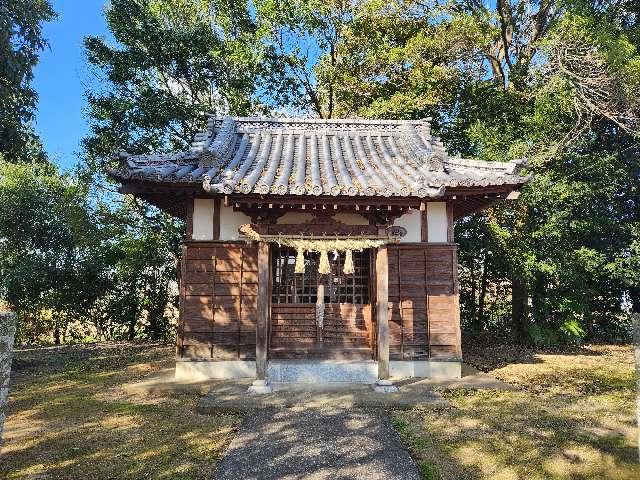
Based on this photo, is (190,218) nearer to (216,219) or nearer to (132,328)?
(216,219)

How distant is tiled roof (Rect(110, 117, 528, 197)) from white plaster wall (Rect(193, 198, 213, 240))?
0.74 m

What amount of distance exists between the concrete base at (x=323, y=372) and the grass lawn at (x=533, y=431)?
1.54 m

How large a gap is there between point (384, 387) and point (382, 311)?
1.34 meters

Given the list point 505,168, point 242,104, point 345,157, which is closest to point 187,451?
point 345,157

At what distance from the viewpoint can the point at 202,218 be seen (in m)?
8.91

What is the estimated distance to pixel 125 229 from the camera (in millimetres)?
14922

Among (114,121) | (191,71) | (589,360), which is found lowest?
(589,360)

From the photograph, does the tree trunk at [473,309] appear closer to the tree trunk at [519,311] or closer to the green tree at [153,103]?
the tree trunk at [519,311]

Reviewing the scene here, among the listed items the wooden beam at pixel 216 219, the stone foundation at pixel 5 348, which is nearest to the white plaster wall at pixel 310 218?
the wooden beam at pixel 216 219

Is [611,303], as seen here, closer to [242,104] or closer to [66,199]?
[242,104]

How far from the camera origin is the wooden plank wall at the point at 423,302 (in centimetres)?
889

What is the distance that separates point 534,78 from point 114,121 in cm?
1455

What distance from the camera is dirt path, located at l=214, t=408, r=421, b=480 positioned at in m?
4.36

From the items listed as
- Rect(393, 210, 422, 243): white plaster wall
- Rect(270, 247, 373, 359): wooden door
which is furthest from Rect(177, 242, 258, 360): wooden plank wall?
Rect(393, 210, 422, 243): white plaster wall
